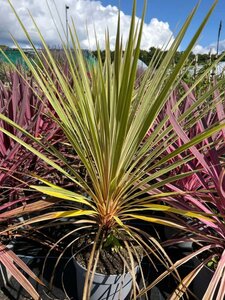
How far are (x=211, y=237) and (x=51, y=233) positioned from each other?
0.93m

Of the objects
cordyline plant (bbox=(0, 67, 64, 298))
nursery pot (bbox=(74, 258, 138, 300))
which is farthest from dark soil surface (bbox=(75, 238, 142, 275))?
cordyline plant (bbox=(0, 67, 64, 298))

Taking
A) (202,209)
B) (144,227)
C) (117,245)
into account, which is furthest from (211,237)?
(144,227)

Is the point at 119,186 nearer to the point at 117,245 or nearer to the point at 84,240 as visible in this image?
the point at 117,245

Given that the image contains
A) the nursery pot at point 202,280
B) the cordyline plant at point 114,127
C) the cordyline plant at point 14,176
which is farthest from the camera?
the nursery pot at point 202,280

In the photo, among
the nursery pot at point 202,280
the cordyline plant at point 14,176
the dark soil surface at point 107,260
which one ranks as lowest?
the nursery pot at point 202,280

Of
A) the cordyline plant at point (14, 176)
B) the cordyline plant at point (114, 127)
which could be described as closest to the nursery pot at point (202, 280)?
the cordyline plant at point (114, 127)

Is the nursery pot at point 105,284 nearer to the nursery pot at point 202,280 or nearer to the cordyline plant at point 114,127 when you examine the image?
the cordyline plant at point 114,127

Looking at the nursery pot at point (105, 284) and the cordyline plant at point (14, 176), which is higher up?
the cordyline plant at point (14, 176)

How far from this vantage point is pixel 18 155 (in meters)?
1.25

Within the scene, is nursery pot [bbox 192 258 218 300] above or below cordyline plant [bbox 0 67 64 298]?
below

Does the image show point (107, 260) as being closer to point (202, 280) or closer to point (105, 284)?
point (105, 284)

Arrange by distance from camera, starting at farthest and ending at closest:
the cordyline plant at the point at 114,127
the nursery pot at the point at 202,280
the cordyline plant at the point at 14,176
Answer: the nursery pot at the point at 202,280 < the cordyline plant at the point at 14,176 < the cordyline plant at the point at 114,127

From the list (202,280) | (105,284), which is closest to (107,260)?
(105,284)

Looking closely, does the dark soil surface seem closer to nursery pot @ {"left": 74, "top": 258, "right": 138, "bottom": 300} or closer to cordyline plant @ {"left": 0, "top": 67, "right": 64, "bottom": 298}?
nursery pot @ {"left": 74, "top": 258, "right": 138, "bottom": 300}
